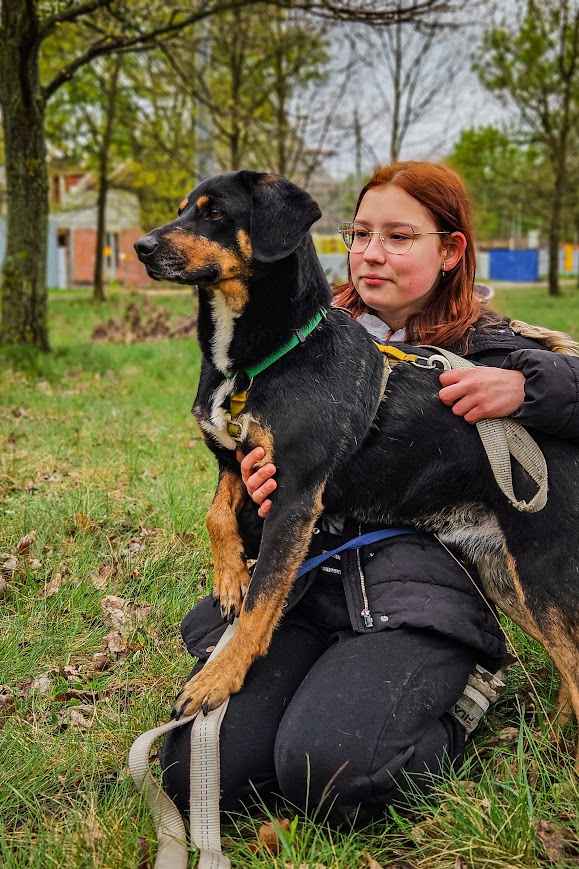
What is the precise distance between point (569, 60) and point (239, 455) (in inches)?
1068

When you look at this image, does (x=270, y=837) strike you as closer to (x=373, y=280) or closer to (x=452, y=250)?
(x=373, y=280)

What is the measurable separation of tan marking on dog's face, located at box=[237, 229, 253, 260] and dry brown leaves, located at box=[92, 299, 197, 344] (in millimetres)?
9815

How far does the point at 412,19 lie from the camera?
29.3 ft

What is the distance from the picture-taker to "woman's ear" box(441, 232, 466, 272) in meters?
2.92

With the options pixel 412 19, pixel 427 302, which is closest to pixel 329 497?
pixel 427 302

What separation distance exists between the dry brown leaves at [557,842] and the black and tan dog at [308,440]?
0.40m

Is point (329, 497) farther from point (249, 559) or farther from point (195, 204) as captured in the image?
point (195, 204)

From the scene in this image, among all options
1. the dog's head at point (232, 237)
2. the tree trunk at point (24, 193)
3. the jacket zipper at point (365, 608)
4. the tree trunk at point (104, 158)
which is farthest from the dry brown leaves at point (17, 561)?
the tree trunk at point (104, 158)

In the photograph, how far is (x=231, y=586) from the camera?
8.76 feet

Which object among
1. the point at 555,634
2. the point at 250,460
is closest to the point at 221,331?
the point at 250,460

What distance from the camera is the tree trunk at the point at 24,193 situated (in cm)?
873

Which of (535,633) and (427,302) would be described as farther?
(427,302)

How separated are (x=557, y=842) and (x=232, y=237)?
2.06 meters

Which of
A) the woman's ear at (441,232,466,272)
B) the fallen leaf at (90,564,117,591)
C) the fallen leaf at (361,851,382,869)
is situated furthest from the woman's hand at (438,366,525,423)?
the fallen leaf at (90,564,117,591)
